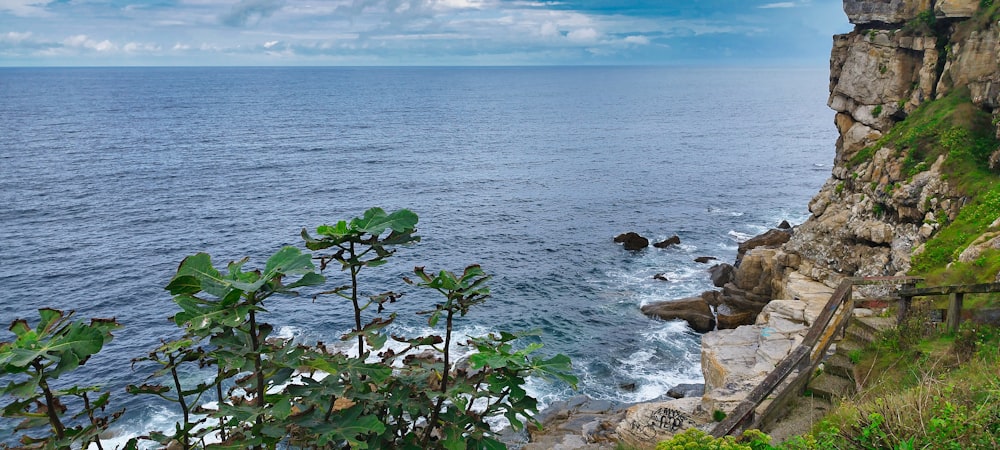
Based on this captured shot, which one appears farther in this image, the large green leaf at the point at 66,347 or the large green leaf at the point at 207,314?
the large green leaf at the point at 207,314

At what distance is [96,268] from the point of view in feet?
163

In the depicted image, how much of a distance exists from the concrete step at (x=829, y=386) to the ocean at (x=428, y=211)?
16011mm

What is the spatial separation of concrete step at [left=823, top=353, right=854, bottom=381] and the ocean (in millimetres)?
15689

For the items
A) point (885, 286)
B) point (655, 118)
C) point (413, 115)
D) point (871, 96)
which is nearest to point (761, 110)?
point (655, 118)

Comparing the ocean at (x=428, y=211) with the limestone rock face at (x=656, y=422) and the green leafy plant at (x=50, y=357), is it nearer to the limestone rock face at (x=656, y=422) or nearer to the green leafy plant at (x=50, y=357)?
the limestone rock face at (x=656, y=422)

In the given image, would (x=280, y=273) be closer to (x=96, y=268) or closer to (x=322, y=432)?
(x=322, y=432)

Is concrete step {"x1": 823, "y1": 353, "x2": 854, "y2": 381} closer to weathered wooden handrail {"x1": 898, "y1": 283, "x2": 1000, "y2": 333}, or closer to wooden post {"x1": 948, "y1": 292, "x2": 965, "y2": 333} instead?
weathered wooden handrail {"x1": 898, "y1": 283, "x2": 1000, "y2": 333}

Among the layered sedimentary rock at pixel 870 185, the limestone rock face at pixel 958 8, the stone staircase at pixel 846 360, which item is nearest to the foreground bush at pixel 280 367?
the stone staircase at pixel 846 360

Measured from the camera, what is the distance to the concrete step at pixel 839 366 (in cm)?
1379

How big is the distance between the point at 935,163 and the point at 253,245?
152 ft

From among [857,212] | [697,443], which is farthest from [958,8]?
[697,443]

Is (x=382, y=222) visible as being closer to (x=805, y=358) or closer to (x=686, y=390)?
(x=805, y=358)

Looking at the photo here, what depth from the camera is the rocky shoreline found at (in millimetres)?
26484

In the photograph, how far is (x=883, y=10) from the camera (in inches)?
1535
